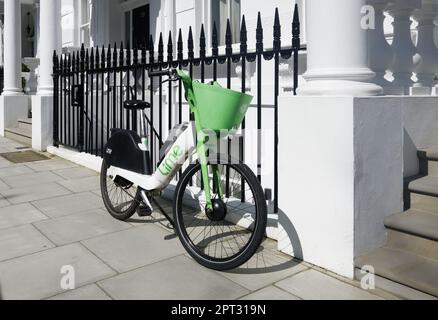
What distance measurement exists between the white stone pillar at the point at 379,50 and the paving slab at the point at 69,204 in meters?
2.90

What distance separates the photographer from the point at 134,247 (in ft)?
10.9

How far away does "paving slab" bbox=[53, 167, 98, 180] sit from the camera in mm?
5836

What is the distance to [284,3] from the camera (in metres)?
5.52

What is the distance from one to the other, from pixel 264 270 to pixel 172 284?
0.62 metres

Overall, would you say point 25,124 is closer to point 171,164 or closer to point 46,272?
point 171,164

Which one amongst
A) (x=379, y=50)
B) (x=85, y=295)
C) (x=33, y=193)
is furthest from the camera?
(x=33, y=193)

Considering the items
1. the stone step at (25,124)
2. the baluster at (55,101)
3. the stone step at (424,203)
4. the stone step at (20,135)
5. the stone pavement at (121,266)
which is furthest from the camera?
the stone step at (25,124)

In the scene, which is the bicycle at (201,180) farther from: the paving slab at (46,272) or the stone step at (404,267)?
the stone step at (404,267)

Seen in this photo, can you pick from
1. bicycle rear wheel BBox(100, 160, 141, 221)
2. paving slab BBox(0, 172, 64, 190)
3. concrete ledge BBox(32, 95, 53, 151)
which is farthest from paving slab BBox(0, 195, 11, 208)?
concrete ledge BBox(32, 95, 53, 151)

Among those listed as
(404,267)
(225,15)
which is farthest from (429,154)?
→ (225,15)

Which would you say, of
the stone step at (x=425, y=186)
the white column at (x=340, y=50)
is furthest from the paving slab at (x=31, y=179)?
the stone step at (x=425, y=186)

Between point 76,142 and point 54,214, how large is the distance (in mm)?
3280

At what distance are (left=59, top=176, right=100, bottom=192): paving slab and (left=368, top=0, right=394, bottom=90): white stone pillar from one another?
338cm

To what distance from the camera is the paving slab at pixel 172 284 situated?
8.41ft
